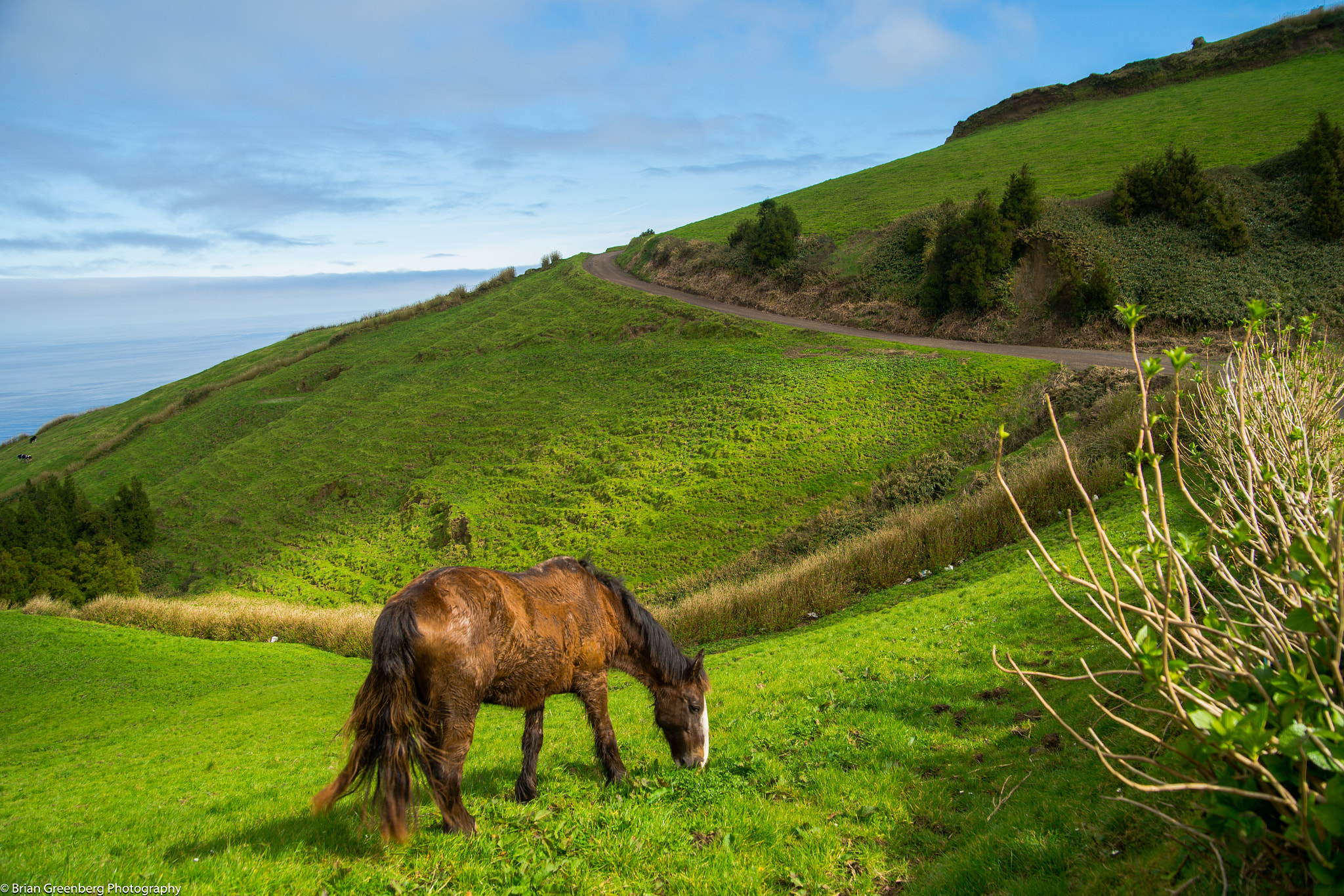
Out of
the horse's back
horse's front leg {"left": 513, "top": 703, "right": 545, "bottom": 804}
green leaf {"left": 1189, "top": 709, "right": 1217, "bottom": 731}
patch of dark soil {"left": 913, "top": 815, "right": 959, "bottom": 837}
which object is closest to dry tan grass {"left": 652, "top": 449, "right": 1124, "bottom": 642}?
the horse's back

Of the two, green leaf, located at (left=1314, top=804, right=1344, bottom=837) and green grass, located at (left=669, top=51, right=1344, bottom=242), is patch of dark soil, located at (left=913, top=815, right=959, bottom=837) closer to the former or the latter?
green leaf, located at (left=1314, top=804, right=1344, bottom=837)

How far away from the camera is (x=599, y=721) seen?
6855 millimetres

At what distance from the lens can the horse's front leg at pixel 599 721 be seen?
270 inches

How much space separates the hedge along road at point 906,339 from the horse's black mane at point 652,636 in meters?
14.4

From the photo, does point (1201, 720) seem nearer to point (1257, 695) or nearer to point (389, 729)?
point (1257, 695)

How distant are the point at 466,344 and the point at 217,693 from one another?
37.6 metres

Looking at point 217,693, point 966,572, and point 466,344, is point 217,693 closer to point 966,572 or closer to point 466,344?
point 966,572

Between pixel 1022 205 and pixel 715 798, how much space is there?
41.7 m

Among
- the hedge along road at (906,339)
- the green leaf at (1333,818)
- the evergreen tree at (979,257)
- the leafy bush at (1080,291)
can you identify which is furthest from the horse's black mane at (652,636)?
the evergreen tree at (979,257)

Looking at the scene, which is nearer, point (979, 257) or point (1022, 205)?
point (979, 257)

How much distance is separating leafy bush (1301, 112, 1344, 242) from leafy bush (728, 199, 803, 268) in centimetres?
2863

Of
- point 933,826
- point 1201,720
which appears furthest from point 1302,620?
point 933,826

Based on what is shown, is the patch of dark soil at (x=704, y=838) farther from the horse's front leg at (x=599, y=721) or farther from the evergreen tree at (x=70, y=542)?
the evergreen tree at (x=70, y=542)

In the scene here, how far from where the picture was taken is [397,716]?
5242 mm
